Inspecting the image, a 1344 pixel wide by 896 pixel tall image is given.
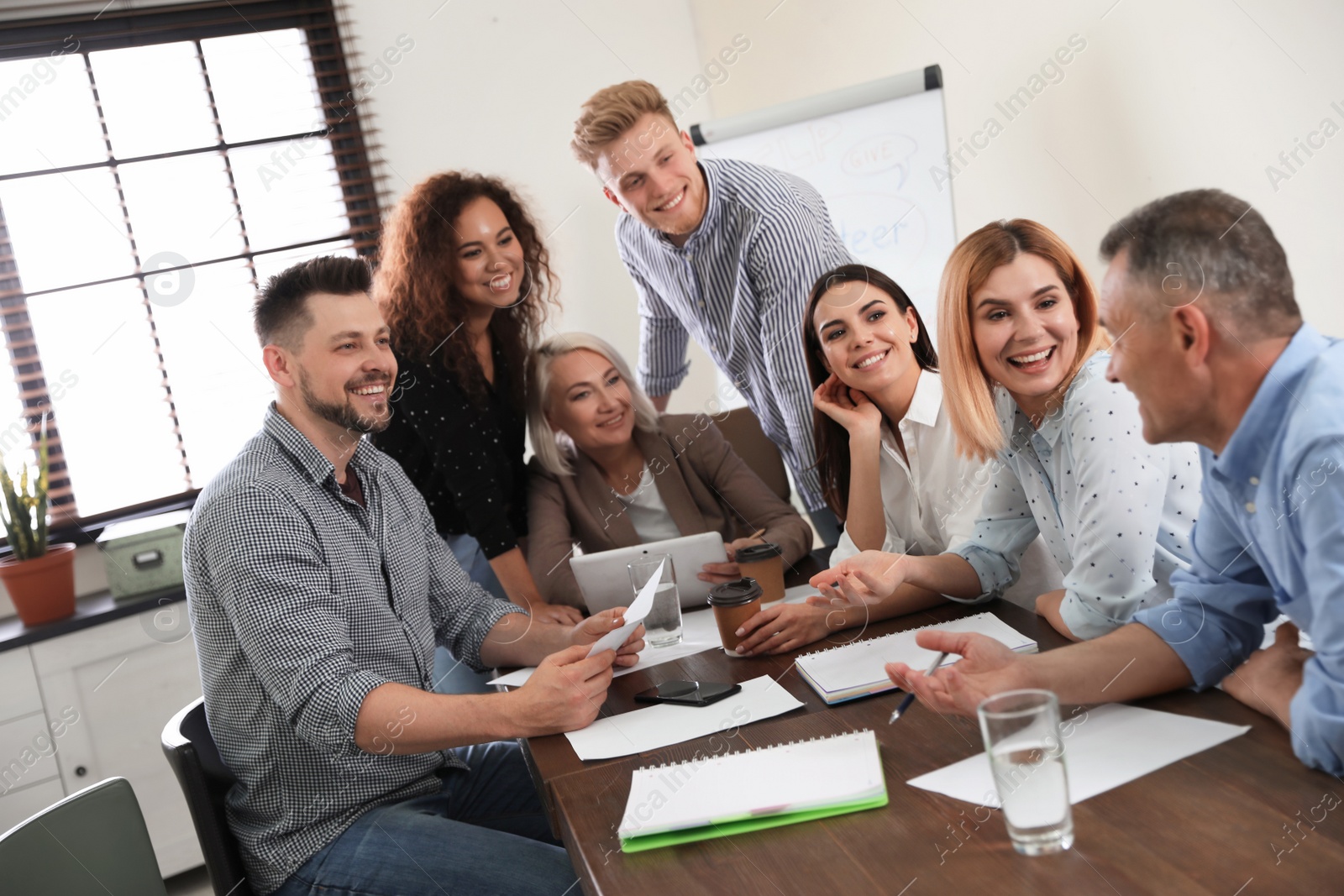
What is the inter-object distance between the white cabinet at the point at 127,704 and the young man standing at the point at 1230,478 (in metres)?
2.66

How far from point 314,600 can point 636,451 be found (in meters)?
1.04

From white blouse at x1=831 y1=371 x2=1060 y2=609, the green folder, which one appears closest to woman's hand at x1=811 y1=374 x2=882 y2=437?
white blouse at x1=831 y1=371 x2=1060 y2=609

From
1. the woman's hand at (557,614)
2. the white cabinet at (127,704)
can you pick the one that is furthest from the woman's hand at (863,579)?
the white cabinet at (127,704)

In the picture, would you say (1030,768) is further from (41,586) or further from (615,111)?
(41,586)

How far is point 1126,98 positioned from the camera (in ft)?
8.26

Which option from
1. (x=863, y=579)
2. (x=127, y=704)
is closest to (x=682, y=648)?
(x=863, y=579)

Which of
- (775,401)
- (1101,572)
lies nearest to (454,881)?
(1101,572)

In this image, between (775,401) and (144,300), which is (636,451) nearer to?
(775,401)

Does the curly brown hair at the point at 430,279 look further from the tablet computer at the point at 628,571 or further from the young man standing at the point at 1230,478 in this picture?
the young man standing at the point at 1230,478

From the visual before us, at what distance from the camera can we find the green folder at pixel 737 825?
984 millimetres

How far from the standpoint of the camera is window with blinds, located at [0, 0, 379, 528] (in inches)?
129

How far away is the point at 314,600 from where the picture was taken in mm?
1520

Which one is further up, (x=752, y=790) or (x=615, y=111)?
(x=615, y=111)

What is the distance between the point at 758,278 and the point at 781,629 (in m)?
1.15
